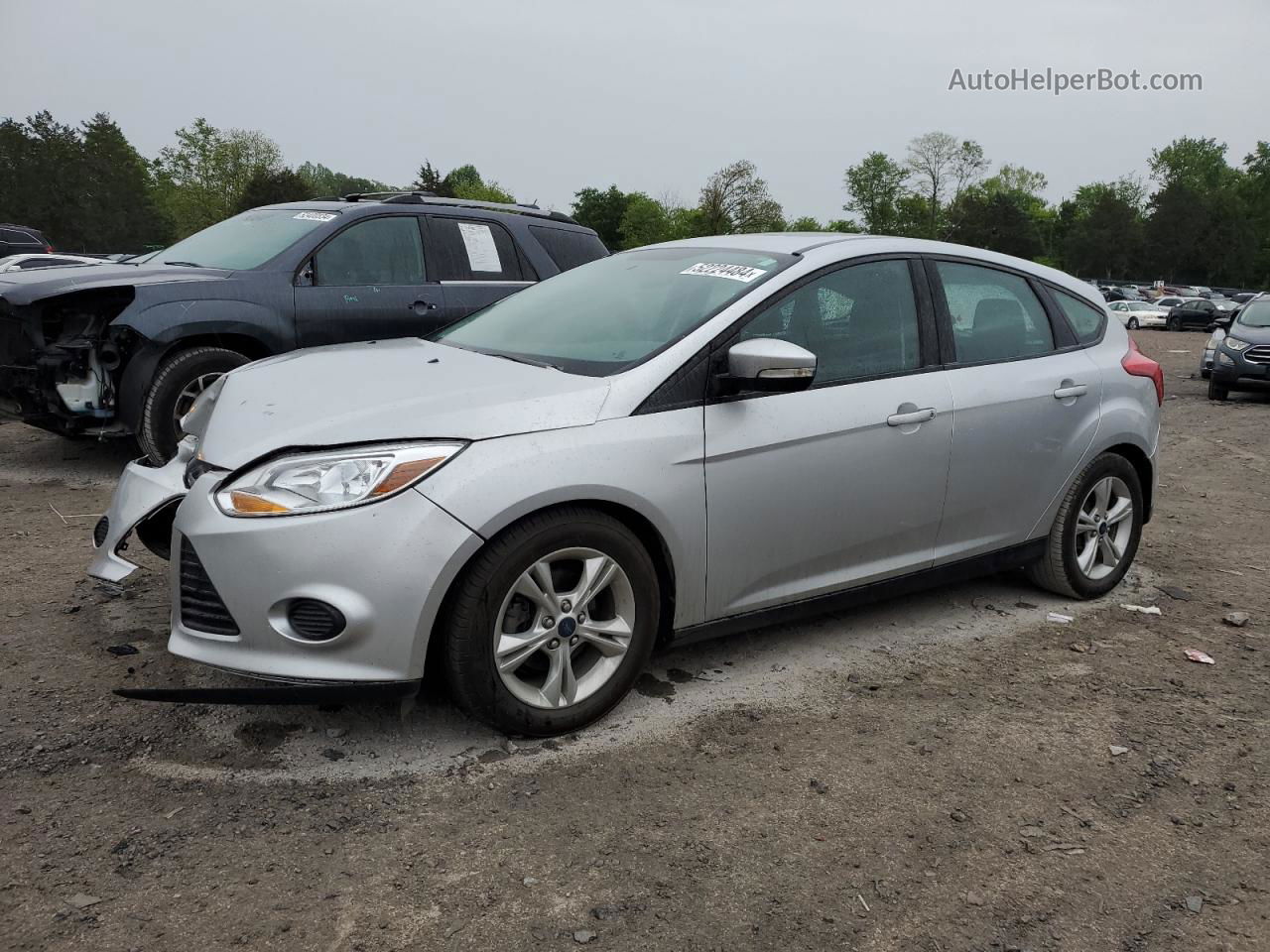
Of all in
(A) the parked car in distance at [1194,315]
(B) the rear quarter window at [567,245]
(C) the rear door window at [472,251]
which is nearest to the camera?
(C) the rear door window at [472,251]

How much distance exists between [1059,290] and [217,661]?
3.86m

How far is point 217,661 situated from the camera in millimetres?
3010

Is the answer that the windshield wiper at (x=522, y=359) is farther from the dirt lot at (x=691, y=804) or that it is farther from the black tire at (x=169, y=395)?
the black tire at (x=169, y=395)

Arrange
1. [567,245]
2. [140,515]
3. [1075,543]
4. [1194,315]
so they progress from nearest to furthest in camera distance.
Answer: [140,515], [1075,543], [567,245], [1194,315]

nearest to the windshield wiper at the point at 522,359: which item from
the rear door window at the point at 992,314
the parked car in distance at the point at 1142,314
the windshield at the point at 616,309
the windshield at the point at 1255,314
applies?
the windshield at the point at 616,309

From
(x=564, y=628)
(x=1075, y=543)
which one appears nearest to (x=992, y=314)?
(x=1075, y=543)

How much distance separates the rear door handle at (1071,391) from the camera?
4504 millimetres

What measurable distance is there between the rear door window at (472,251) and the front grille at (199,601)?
469 centimetres

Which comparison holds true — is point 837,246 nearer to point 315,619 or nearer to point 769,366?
point 769,366

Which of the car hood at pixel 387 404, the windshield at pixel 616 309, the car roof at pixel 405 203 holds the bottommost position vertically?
the car hood at pixel 387 404

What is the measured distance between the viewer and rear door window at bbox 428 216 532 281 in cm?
750

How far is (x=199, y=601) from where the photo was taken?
3.04 meters

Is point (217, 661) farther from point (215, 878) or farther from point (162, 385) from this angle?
point (162, 385)

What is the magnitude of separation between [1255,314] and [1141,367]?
1224 centimetres
